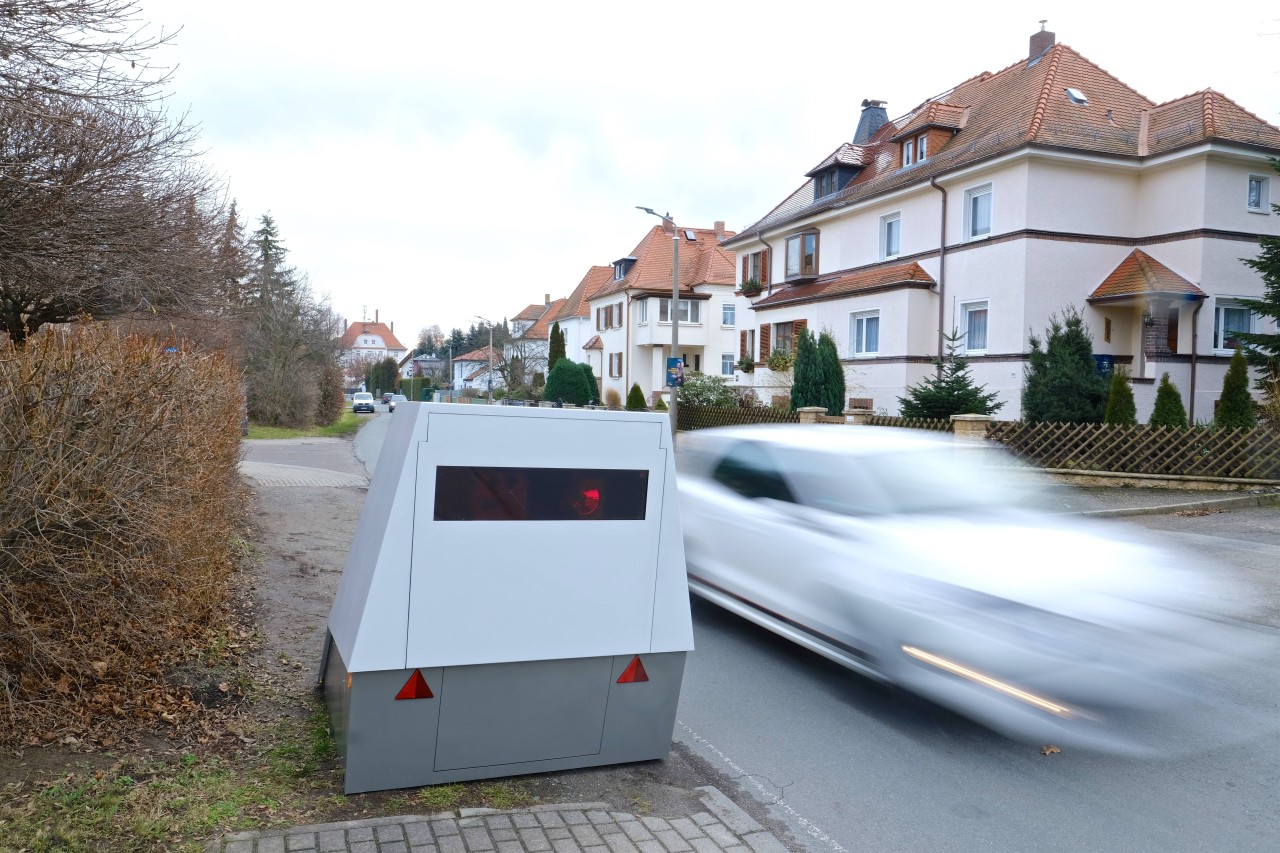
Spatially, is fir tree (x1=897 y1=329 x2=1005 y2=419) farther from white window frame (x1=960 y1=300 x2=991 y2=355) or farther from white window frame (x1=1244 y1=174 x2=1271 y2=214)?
white window frame (x1=1244 y1=174 x2=1271 y2=214)

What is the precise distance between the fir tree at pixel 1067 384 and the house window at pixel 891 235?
30.7ft

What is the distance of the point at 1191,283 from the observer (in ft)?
78.3

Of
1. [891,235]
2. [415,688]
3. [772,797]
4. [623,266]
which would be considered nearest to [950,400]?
[891,235]

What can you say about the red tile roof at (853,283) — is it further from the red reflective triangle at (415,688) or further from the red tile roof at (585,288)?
the red tile roof at (585,288)

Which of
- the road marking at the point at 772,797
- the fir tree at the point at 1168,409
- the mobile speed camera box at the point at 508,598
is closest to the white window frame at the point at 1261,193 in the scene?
the fir tree at the point at 1168,409

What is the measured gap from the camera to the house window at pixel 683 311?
56.0m

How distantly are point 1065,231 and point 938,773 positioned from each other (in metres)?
23.2

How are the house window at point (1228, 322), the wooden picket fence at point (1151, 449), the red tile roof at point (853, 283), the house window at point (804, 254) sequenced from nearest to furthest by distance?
the wooden picket fence at point (1151, 449), the house window at point (1228, 322), the red tile roof at point (853, 283), the house window at point (804, 254)

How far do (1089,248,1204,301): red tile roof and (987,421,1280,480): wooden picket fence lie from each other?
23.5 ft

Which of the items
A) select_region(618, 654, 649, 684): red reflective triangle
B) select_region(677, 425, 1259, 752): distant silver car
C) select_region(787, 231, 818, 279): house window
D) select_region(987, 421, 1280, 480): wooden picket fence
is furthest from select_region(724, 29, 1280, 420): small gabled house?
select_region(618, 654, 649, 684): red reflective triangle

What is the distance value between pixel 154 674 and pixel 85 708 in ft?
1.78

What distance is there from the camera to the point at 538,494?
4.02 metres

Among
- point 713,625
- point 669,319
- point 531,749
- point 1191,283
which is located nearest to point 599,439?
point 531,749

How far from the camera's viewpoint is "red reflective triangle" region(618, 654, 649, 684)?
428 cm
